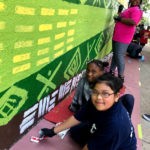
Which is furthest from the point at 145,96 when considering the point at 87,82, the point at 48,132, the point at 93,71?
the point at 48,132

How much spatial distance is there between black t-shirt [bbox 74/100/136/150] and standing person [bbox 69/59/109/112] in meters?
0.78

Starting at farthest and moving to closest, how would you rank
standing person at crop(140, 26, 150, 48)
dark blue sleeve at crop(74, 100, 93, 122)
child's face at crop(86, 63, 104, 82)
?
1. standing person at crop(140, 26, 150, 48)
2. child's face at crop(86, 63, 104, 82)
3. dark blue sleeve at crop(74, 100, 93, 122)

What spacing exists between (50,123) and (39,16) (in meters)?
1.26

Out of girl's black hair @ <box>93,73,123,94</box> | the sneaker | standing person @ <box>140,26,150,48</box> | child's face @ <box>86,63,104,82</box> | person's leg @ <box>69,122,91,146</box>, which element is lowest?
standing person @ <box>140,26,150,48</box>

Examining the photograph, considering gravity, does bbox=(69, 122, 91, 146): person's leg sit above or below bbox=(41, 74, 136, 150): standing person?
below

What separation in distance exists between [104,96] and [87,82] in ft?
4.17

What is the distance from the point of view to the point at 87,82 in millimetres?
3578

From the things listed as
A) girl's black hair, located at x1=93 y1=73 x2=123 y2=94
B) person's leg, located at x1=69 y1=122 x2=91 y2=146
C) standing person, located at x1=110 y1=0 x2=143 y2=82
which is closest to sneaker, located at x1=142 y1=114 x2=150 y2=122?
standing person, located at x1=110 y1=0 x2=143 y2=82

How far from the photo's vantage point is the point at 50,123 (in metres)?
3.37

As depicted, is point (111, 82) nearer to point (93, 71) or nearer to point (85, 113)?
point (85, 113)

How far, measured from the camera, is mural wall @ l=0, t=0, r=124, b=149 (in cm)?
230

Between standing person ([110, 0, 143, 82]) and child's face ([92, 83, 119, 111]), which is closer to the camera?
child's face ([92, 83, 119, 111])

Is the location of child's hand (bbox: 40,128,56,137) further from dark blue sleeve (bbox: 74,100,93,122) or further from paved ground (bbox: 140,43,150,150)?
paved ground (bbox: 140,43,150,150)

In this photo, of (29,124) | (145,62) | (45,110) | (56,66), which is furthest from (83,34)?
(145,62)
